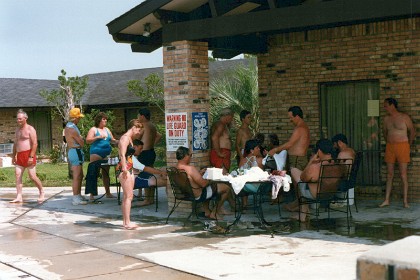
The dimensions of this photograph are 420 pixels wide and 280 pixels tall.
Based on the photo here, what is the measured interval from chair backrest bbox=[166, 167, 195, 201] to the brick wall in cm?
386

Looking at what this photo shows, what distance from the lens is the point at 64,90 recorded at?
2723 cm

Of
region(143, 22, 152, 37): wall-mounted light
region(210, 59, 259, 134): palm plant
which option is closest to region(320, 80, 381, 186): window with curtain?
region(143, 22, 152, 37): wall-mounted light

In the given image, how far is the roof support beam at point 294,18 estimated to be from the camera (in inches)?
314

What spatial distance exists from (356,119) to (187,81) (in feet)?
11.9

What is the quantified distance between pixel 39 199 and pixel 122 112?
18.5m

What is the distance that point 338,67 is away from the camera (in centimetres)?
1205

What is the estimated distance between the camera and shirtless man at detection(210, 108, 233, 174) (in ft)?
34.6

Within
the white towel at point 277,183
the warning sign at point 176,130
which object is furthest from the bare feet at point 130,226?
the white towel at point 277,183

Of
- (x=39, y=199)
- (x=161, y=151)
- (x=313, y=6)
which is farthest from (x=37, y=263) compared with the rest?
(x=161, y=151)

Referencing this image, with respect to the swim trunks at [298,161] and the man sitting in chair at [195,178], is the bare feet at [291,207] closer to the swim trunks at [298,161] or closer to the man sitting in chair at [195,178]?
the swim trunks at [298,161]

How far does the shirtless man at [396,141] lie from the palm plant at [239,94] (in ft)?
29.8

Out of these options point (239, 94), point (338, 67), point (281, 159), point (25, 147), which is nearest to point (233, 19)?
point (281, 159)

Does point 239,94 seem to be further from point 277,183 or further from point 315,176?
point 277,183

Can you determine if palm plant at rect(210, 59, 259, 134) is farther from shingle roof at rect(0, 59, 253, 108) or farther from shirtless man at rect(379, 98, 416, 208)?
shirtless man at rect(379, 98, 416, 208)
